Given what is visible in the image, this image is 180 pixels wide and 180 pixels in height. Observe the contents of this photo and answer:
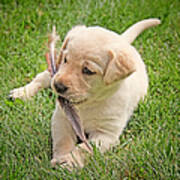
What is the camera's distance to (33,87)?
154 inches

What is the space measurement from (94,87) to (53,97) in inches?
43.0

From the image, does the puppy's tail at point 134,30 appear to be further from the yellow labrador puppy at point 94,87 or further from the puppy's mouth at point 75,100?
the puppy's mouth at point 75,100

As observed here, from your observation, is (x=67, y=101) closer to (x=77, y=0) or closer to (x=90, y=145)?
(x=90, y=145)

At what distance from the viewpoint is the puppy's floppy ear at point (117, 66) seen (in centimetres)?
279

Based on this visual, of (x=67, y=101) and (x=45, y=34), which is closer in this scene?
(x=67, y=101)

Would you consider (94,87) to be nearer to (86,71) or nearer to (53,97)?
(86,71)

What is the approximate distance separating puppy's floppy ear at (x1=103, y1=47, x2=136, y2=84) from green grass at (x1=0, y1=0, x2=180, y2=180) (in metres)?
0.65

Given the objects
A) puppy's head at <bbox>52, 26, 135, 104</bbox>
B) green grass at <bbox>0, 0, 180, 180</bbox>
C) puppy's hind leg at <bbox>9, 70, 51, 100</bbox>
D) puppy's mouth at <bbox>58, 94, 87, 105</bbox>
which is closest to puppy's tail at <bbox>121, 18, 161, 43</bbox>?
green grass at <bbox>0, 0, 180, 180</bbox>

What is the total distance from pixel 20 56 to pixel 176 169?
260 cm

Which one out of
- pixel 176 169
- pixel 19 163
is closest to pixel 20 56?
pixel 19 163

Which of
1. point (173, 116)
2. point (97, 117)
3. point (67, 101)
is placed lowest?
point (173, 116)

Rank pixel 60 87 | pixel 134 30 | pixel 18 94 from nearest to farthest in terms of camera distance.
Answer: pixel 60 87, pixel 18 94, pixel 134 30

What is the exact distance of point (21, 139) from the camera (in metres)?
3.22

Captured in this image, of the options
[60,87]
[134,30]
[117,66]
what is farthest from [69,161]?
[134,30]
